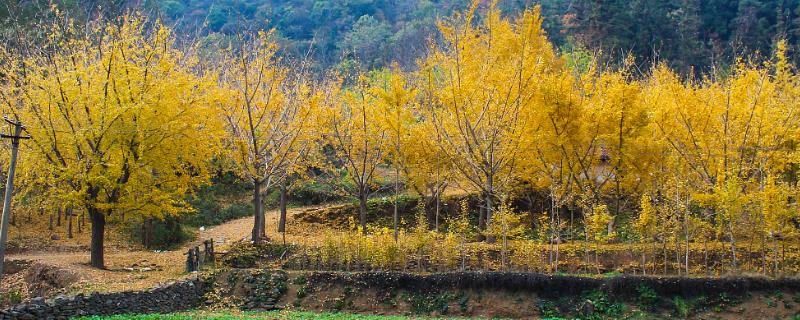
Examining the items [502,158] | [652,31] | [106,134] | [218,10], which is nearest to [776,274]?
[502,158]

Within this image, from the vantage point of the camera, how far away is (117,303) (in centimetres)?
1588

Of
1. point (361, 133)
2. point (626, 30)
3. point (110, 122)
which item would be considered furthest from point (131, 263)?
point (626, 30)

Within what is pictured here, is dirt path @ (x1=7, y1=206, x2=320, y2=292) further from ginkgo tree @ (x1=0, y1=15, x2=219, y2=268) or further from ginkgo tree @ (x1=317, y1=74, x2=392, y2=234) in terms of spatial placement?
ginkgo tree @ (x1=317, y1=74, x2=392, y2=234)

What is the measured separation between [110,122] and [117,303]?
18.1ft

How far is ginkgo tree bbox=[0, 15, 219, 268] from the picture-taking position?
18953 millimetres

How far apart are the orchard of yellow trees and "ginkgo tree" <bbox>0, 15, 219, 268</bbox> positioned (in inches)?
2.1

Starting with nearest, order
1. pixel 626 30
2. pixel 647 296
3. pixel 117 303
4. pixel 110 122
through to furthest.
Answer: pixel 117 303 < pixel 647 296 < pixel 110 122 < pixel 626 30

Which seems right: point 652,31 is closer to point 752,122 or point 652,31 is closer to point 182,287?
point 752,122

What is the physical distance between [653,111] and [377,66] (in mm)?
48344

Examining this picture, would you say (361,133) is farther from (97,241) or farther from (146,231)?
(97,241)

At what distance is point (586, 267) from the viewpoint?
19328 millimetres

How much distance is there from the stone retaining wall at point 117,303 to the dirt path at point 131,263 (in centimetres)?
49

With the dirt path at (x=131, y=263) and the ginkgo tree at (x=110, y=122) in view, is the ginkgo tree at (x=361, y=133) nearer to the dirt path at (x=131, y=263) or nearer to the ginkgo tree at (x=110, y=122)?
the dirt path at (x=131, y=263)

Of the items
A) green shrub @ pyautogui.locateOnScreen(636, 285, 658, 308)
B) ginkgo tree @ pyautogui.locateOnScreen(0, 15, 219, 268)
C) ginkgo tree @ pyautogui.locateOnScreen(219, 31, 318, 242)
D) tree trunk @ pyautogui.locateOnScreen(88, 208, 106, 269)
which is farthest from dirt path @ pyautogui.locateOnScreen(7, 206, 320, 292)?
green shrub @ pyautogui.locateOnScreen(636, 285, 658, 308)
